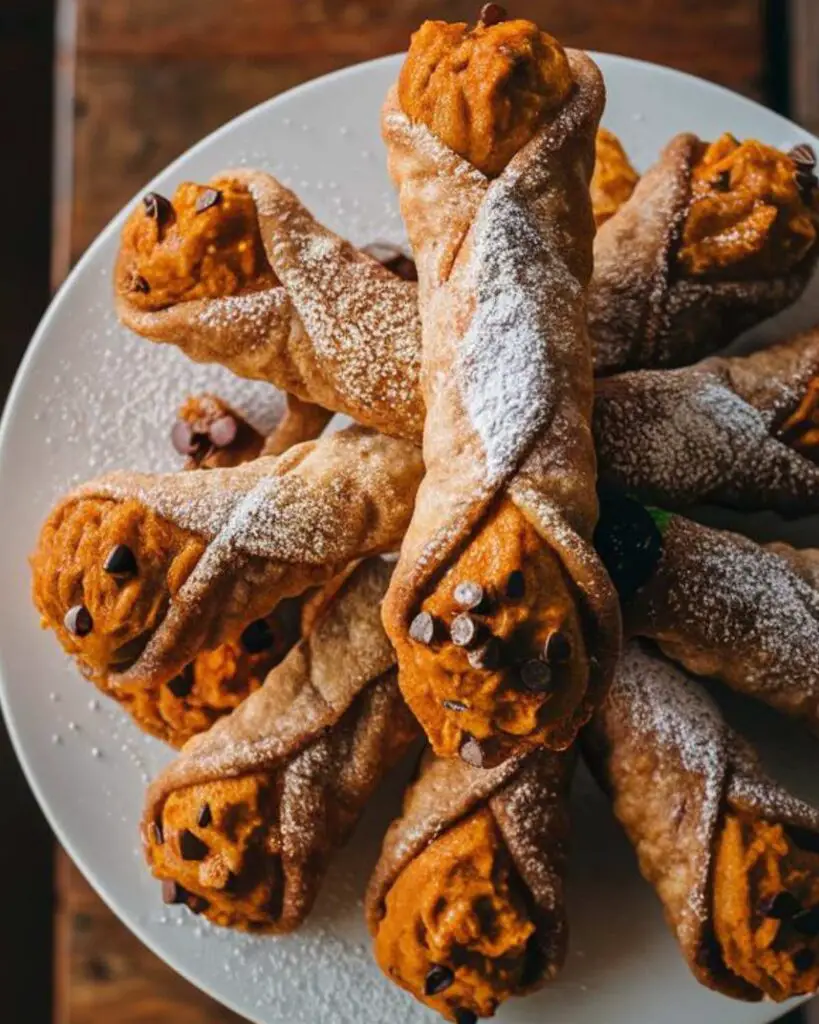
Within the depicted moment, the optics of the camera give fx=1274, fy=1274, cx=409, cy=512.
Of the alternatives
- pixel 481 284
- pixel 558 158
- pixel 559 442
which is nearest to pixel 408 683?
pixel 559 442

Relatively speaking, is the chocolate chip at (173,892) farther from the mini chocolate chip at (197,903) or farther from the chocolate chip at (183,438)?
the chocolate chip at (183,438)

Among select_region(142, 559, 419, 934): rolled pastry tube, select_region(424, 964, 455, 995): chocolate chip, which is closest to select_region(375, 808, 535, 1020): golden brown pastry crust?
select_region(424, 964, 455, 995): chocolate chip

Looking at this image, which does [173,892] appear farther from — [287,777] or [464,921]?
[464,921]

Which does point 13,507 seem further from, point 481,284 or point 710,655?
point 710,655

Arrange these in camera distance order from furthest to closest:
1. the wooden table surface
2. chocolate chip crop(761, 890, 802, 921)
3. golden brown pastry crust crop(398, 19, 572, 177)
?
the wooden table surface < chocolate chip crop(761, 890, 802, 921) < golden brown pastry crust crop(398, 19, 572, 177)

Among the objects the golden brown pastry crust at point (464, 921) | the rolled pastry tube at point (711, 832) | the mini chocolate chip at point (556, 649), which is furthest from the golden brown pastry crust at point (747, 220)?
the golden brown pastry crust at point (464, 921)

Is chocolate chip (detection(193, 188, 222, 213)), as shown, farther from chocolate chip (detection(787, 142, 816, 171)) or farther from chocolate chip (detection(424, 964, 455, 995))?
chocolate chip (detection(424, 964, 455, 995))
